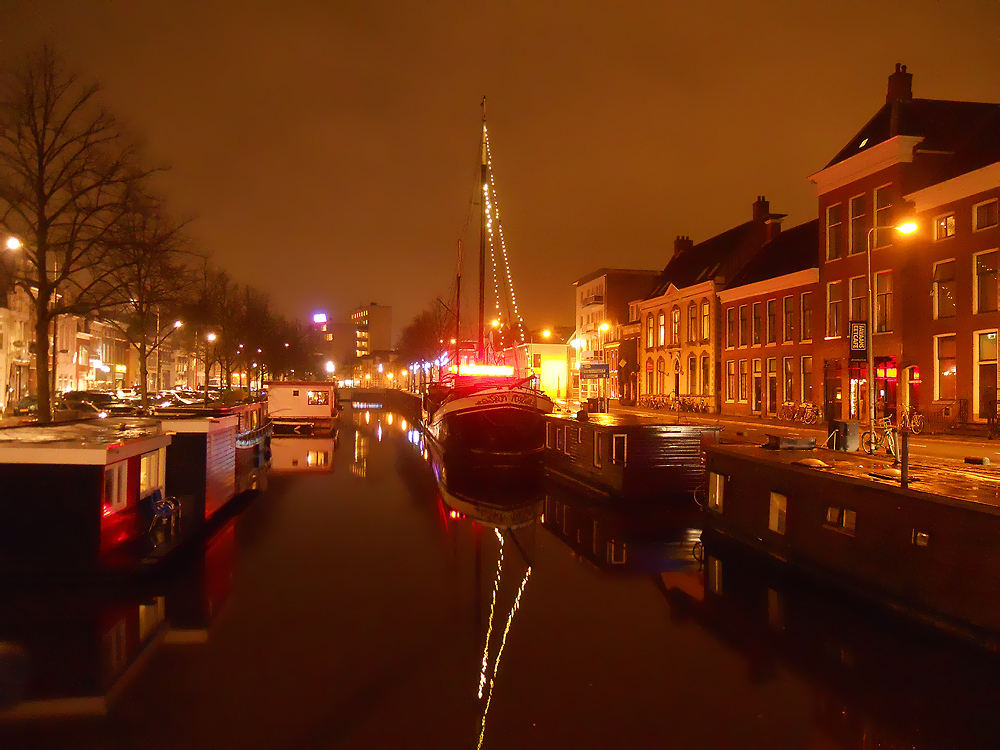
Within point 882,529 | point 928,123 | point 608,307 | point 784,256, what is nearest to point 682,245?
point 608,307

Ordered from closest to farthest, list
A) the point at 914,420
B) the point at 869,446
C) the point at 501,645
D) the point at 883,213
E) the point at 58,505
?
the point at 501,645
the point at 58,505
the point at 869,446
the point at 914,420
the point at 883,213

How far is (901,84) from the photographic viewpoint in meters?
33.6

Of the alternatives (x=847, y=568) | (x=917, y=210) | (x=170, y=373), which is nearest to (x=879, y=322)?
(x=917, y=210)

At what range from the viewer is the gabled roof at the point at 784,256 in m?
40.6

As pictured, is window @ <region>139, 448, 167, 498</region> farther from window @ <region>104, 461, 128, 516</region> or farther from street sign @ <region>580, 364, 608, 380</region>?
street sign @ <region>580, 364, 608, 380</region>

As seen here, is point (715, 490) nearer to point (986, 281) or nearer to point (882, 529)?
point (882, 529)

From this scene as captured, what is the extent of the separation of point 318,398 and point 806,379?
Answer: 32350 mm

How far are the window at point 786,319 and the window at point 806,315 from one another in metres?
1.01

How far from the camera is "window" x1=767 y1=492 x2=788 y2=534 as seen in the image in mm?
15250

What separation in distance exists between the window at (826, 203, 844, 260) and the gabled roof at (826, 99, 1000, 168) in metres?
2.16

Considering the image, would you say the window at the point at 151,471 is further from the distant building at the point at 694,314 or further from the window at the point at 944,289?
the distant building at the point at 694,314

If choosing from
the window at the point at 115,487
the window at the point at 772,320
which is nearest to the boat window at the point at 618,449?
the window at the point at 115,487

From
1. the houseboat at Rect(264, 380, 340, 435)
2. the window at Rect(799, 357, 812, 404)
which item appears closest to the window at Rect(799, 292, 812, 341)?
the window at Rect(799, 357, 812, 404)

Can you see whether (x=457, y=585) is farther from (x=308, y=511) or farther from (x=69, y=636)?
(x=308, y=511)
